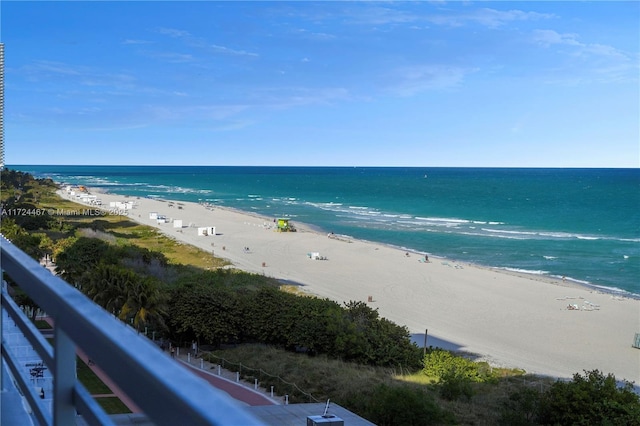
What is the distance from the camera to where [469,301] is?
2802 cm

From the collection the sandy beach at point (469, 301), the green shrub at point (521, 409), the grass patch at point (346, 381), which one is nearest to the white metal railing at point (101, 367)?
the grass patch at point (346, 381)

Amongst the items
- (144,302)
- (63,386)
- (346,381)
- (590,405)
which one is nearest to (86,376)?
(63,386)

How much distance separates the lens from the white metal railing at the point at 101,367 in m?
0.72

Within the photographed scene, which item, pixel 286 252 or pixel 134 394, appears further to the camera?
pixel 286 252

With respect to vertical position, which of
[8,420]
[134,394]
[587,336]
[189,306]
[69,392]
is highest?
[134,394]

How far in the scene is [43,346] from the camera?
141 centimetres

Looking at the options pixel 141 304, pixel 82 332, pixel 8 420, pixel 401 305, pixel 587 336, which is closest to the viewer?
pixel 82 332

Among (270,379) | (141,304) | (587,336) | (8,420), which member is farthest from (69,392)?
(587,336)

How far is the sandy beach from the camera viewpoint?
20.9 m

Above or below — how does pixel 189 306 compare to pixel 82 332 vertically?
below

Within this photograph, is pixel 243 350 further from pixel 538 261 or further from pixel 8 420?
pixel 538 261

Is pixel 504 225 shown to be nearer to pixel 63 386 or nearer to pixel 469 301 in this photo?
pixel 469 301

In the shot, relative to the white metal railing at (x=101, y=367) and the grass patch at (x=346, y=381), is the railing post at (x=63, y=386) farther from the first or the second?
the grass patch at (x=346, y=381)

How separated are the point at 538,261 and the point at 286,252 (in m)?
16.1
